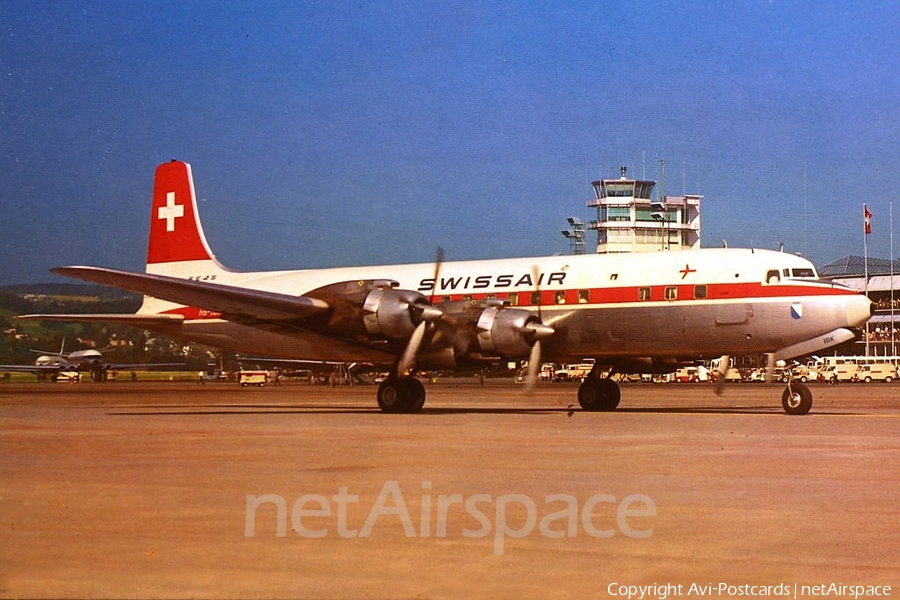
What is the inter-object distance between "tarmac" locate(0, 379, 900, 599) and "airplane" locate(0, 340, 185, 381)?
5661 cm

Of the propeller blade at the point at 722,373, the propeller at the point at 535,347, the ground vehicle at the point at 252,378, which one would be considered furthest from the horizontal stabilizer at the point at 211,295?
the ground vehicle at the point at 252,378

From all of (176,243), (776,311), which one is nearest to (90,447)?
(776,311)

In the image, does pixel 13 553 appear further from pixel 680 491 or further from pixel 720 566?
pixel 680 491

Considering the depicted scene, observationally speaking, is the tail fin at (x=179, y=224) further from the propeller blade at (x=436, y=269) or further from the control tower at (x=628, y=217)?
the control tower at (x=628, y=217)

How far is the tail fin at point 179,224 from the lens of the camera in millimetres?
34500

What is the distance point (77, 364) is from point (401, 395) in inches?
2570

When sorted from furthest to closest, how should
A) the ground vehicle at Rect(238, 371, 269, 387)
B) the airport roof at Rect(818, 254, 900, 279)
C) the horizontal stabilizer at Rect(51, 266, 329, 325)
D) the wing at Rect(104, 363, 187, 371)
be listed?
the airport roof at Rect(818, 254, 900, 279) < the wing at Rect(104, 363, 187, 371) < the ground vehicle at Rect(238, 371, 269, 387) < the horizontal stabilizer at Rect(51, 266, 329, 325)

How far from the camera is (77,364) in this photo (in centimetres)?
8612

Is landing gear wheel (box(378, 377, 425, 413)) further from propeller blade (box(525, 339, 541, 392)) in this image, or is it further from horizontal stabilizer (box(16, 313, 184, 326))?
horizontal stabilizer (box(16, 313, 184, 326))

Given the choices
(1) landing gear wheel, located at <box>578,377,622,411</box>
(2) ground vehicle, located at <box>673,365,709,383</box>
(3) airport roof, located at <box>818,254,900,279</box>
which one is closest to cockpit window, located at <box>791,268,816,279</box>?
(1) landing gear wheel, located at <box>578,377,622,411</box>

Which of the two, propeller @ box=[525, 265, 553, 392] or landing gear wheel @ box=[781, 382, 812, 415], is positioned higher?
propeller @ box=[525, 265, 553, 392]

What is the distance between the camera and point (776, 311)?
83.6ft

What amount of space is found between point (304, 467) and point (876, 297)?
121890mm

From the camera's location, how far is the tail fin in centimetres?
3450
